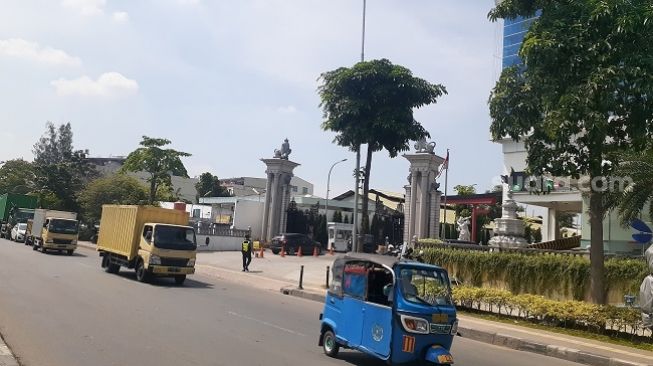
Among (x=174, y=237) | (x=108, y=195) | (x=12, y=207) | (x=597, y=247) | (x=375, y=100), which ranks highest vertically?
(x=375, y=100)

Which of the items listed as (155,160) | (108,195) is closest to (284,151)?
(155,160)

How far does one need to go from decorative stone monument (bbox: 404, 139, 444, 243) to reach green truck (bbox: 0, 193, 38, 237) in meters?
32.9

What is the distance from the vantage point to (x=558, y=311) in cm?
1416

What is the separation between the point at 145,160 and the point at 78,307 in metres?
32.0

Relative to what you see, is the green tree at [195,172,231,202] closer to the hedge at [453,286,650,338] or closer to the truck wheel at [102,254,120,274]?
the truck wheel at [102,254,120,274]

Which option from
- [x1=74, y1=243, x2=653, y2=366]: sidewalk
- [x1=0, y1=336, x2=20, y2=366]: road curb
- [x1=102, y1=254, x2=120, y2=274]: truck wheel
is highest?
[x1=102, y1=254, x2=120, y2=274]: truck wheel

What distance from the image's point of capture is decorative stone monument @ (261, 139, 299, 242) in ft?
141

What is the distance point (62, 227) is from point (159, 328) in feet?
76.3

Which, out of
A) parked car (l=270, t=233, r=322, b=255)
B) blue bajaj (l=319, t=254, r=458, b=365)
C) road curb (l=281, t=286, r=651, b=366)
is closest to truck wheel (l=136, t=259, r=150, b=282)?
road curb (l=281, t=286, r=651, b=366)

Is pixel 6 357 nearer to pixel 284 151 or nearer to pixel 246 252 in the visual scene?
pixel 246 252

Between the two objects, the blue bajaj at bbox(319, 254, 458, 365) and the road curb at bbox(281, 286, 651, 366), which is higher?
the blue bajaj at bbox(319, 254, 458, 365)

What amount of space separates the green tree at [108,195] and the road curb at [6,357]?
40443 mm

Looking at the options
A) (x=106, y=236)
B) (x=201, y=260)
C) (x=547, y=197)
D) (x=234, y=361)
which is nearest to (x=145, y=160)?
(x=201, y=260)

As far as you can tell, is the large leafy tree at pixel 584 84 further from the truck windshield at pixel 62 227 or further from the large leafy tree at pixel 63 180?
the large leafy tree at pixel 63 180
